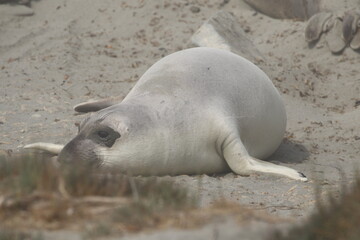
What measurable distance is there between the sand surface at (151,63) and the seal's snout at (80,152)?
0.67 m

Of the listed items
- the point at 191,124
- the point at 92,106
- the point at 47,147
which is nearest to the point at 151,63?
the point at 92,106

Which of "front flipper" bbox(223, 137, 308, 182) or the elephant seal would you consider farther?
"front flipper" bbox(223, 137, 308, 182)

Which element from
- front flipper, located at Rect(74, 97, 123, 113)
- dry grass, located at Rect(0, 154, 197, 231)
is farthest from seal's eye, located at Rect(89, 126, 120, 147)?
dry grass, located at Rect(0, 154, 197, 231)

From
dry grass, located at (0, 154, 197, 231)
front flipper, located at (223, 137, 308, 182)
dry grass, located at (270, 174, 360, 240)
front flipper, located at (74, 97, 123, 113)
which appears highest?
dry grass, located at (270, 174, 360, 240)

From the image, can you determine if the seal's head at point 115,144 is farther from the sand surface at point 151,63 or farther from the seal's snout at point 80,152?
the sand surface at point 151,63

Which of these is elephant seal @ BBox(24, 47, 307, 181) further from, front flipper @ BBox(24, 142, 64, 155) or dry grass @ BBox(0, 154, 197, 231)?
dry grass @ BBox(0, 154, 197, 231)

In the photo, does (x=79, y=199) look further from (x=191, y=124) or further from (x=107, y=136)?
(x=191, y=124)

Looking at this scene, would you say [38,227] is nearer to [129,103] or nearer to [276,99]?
[129,103]

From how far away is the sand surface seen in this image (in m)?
5.85

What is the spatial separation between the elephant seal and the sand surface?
0.18m

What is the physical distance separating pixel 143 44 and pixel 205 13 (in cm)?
161

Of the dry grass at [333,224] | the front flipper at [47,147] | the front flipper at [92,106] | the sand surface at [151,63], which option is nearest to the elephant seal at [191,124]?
the sand surface at [151,63]

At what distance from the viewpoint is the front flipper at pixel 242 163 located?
19.2 ft

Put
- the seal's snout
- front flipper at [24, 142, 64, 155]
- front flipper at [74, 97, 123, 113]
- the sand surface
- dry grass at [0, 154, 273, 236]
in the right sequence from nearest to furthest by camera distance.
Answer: dry grass at [0, 154, 273, 236] < the seal's snout < the sand surface < front flipper at [24, 142, 64, 155] < front flipper at [74, 97, 123, 113]
